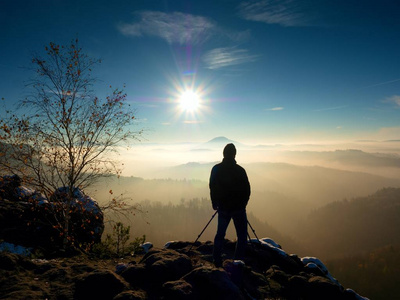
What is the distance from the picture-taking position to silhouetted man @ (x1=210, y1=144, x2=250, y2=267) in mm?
7332

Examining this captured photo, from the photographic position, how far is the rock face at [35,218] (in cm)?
1119

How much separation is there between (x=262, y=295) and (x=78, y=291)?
495 centimetres

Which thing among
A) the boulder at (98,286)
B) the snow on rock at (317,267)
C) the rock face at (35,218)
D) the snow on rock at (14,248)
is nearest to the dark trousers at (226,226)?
the boulder at (98,286)

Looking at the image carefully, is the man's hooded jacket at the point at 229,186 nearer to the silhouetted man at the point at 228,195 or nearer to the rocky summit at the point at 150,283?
the silhouetted man at the point at 228,195

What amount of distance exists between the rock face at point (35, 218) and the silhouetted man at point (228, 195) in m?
7.19

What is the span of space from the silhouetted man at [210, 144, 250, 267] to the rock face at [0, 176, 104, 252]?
283 inches

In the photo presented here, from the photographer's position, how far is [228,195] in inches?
289

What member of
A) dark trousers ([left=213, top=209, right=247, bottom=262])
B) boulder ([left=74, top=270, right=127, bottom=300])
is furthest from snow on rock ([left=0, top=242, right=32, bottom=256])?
dark trousers ([left=213, top=209, right=247, bottom=262])

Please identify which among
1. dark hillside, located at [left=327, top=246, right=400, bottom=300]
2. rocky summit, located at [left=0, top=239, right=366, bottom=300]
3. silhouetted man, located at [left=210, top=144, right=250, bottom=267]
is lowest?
dark hillside, located at [left=327, top=246, right=400, bottom=300]

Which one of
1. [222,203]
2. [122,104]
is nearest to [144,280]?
[222,203]

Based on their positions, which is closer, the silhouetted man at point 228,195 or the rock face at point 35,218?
the silhouetted man at point 228,195

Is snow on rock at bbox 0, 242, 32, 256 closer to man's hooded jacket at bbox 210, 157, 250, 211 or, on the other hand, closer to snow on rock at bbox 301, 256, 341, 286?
man's hooded jacket at bbox 210, 157, 250, 211

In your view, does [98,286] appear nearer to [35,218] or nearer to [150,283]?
[150,283]

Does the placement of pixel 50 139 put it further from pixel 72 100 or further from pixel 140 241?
pixel 140 241
